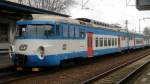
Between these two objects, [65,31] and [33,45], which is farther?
[65,31]

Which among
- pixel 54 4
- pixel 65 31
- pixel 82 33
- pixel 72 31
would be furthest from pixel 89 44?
pixel 54 4

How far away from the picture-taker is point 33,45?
16.3 meters

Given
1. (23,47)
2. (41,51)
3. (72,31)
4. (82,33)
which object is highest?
(72,31)

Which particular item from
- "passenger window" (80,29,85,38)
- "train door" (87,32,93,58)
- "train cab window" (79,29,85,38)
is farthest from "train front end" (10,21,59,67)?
"train door" (87,32,93,58)

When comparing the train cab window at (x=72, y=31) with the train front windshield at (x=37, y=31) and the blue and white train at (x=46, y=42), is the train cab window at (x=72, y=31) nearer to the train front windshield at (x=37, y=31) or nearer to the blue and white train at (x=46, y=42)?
the blue and white train at (x=46, y=42)

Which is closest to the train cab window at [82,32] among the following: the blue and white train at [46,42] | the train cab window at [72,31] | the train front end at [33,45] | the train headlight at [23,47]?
the blue and white train at [46,42]

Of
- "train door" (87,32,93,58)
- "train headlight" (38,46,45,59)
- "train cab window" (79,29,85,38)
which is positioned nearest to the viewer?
Answer: "train headlight" (38,46,45,59)

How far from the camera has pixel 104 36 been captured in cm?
2675

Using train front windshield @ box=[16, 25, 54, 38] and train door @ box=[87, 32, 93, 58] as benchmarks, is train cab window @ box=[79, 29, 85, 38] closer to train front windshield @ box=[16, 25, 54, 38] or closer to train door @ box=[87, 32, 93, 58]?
train door @ box=[87, 32, 93, 58]

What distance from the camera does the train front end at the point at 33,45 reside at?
16.2 metres

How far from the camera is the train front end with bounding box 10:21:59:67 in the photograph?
16188 millimetres

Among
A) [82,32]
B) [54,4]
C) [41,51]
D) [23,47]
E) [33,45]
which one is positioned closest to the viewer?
[41,51]

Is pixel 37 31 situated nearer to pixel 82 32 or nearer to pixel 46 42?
pixel 46 42

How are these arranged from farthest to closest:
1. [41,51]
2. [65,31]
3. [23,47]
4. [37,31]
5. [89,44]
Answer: [89,44] < [65,31] < [37,31] < [23,47] < [41,51]
